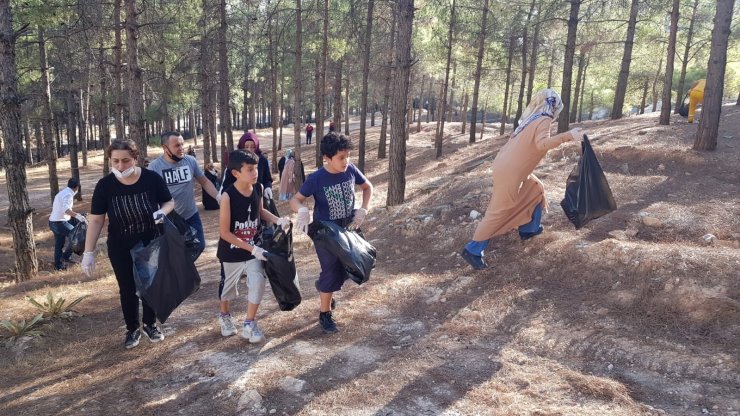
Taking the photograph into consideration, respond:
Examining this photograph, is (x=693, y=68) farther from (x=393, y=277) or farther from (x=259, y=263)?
(x=259, y=263)

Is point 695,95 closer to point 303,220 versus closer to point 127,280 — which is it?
point 303,220

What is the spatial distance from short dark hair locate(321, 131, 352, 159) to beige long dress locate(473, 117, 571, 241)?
71.0 inches

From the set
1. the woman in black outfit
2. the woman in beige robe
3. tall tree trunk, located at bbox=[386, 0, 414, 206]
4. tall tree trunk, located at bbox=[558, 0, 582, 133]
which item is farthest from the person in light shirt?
tall tree trunk, located at bbox=[558, 0, 582, 133]

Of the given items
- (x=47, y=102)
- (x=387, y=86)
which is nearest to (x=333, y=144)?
(x=47, y=102)

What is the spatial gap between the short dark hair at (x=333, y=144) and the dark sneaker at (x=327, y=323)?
155cm

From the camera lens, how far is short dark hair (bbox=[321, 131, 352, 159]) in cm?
409

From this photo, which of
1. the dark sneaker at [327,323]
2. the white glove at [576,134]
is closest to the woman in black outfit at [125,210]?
the dark sneaker at [327,323]

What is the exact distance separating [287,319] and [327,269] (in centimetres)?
99

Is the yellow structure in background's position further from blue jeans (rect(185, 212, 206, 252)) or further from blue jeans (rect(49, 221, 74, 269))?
blue jeans (rect(49, 221, 74, 269))

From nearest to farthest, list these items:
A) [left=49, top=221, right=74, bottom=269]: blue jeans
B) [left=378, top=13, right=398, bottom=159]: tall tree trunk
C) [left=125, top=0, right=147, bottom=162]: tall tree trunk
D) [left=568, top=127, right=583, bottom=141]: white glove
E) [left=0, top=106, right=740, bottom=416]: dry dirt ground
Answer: [left=0, top=106, right=740, bottom=416]: dry dirt ground
[left=568, top=127, right=583, bottom=141]: white glove
[left=49, top=221, right=74, bottom=269]: blue jeans
[left=125, top=0, right=147, bottom=162]: tall tree trunk
[left=378, top=13, right=398, bottom=159]: tall tree trunk

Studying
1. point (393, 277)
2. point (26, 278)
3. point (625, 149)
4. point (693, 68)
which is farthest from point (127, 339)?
point (693, 68)

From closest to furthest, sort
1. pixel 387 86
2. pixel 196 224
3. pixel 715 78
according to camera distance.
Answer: pixel 196 224, pixel 715 78, pixel 387 86

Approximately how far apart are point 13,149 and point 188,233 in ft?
13.4

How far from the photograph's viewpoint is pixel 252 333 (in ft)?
14.0
